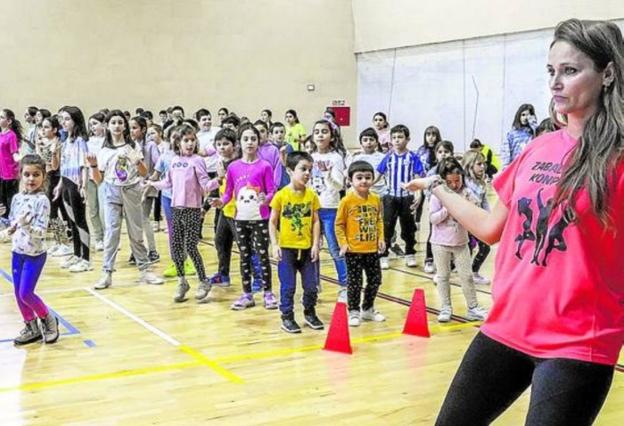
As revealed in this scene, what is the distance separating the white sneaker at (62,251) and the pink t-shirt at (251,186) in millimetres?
3623

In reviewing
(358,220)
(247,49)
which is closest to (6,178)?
(358,220)

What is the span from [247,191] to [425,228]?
240 inches

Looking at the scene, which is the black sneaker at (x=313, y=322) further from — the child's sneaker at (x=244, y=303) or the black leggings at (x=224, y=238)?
the black leggings at (x=224, y=238)

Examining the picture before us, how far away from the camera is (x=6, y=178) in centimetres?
1087

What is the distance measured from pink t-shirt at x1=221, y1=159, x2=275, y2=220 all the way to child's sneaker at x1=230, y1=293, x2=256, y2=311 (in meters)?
0.73

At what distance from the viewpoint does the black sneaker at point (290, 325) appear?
19.8ft

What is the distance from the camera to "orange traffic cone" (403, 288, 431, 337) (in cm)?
596

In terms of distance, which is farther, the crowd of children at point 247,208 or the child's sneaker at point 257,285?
the child's sneaker at point 257,285

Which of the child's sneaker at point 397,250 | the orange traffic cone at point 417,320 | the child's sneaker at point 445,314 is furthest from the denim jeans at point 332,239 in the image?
the child's sneaker at point 397,250

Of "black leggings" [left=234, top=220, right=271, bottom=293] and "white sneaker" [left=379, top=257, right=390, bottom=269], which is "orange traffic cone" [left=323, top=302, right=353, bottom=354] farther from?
"white sneaker" [left=379, top=257, right=390, bottom=269]

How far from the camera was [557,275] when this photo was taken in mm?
1932

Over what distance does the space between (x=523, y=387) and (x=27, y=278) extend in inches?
167

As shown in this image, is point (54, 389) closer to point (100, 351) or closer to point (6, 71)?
point (100, 351)

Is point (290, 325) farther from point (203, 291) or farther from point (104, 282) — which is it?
point (104, 282)
